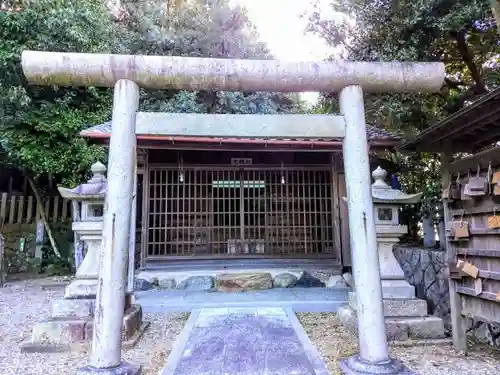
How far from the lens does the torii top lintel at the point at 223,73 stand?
Result: 11.9ft

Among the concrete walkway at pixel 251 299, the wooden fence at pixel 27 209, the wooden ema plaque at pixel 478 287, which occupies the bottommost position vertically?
the concrete walkway at pixel 251 299

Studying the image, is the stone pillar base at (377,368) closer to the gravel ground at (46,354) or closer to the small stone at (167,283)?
the gravel ground at (46,354)

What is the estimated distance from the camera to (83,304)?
4.73 metres

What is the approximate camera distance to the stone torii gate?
3.30m

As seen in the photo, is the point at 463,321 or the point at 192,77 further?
the point at 463,321

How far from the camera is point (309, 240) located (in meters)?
8.88

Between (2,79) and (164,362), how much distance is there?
9149 millimetres

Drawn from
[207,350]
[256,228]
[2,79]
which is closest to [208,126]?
[207,350]

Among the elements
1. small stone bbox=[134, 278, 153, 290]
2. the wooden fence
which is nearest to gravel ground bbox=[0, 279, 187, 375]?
small stone bbox=[134, 278, 153, 290]

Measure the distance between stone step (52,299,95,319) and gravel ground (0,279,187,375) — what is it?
429 mm

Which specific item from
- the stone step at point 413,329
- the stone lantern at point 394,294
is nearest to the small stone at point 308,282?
the stone lantern at point 394,294

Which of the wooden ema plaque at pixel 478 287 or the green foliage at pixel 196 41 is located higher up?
the green foliage at pixel 196 41

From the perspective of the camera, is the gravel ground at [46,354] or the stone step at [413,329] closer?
the gravel ground at [46,354]

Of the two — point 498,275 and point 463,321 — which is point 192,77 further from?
point 463,321
